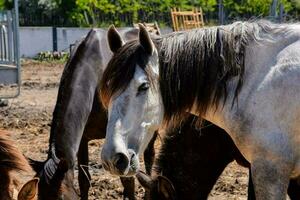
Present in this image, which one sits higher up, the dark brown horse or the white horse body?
the white horse body

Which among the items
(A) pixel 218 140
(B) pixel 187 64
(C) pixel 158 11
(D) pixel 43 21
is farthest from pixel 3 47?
(D) pixel 43 21

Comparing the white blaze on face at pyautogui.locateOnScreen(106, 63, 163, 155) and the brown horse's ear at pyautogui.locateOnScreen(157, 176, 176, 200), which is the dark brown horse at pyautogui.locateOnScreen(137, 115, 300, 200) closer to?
the brown horse's ear at pyautogui.locateOnScreen(157, 176, 176, 200)

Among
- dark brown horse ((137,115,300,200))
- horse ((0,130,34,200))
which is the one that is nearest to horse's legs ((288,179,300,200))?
dark brown horse ((137,115,300,200))

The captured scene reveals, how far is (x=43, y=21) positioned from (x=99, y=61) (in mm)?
21428

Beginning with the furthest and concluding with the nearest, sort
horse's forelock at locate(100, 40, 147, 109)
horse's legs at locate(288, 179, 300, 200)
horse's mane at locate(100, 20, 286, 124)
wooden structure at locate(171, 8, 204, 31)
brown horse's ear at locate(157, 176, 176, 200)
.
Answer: wooden structure at locate(171, 8, 204, 31) < horse's legs at locate(288, 179, 300, 200) < brown horse's ear at locate(157, 176, 176, 200) < horse's mane at locate(100, 20, 286, 124) < horse's forelock at locate(100, 40, 147, 109)

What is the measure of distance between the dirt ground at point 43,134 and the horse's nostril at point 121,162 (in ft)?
4.21

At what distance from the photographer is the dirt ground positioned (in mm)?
5914

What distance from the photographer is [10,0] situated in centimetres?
2670

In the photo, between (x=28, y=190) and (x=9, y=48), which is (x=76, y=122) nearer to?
(x=28, y=190)

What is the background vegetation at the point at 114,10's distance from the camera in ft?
72.9

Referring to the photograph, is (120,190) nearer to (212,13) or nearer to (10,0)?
(212,13)

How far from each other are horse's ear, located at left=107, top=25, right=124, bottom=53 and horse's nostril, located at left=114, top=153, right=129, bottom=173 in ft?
1.96

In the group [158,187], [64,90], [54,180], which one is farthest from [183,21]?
[158,187]

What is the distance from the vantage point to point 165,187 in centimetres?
351
